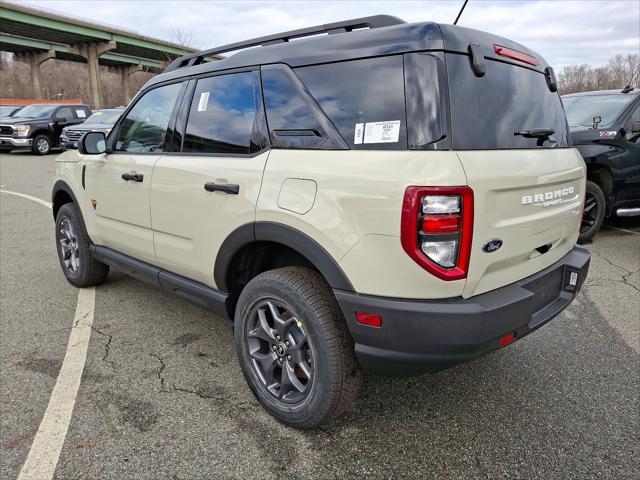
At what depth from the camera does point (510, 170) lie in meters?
2.06

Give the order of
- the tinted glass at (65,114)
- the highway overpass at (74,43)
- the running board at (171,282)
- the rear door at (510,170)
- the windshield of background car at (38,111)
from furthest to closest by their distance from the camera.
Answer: the highway overpass at (74,43) < the tinted glass at (65,114) < the windshield of background car at (38,111) < the running board at (171,282) < the rear door at (510,170)

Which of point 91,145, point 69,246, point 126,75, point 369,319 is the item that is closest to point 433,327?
point 369,319

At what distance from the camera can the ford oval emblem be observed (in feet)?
6.49

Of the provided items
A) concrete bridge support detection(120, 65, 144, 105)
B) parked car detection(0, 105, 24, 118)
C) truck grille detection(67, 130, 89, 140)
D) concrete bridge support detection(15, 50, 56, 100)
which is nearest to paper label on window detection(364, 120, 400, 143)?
truck grille detection(67, 130, 89, 140)

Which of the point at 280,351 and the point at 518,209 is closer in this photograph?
the point at 518,209

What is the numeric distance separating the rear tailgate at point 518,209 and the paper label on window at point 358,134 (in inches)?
16.8

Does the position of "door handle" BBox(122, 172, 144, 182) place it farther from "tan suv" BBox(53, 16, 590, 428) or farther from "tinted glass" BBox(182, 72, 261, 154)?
"tinted glass" BBox(182, 72, 261, 154)

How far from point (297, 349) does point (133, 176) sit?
5.63ft

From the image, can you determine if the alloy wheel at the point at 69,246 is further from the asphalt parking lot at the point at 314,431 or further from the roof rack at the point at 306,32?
the roof rack at the point at 306,32

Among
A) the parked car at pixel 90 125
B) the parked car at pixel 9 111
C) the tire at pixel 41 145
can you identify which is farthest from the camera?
the parked car at pixel 9 111

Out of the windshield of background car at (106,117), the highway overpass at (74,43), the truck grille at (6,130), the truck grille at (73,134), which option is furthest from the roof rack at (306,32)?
the highway overpass at (74,43)

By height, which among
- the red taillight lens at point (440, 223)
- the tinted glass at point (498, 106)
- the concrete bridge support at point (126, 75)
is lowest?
the red taillight lens at point (440, 223)

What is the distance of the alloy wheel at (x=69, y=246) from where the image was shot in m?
4.31

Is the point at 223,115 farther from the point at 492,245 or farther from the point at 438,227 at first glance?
the point at 492,245
